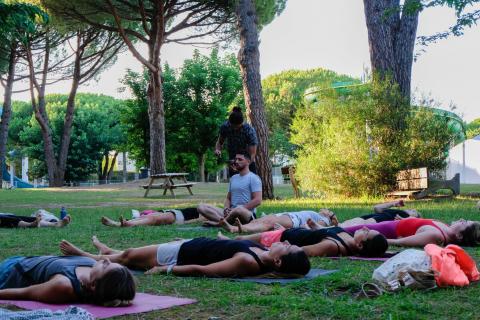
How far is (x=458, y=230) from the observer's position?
6.20 meters

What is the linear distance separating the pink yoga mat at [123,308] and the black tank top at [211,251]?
838mm

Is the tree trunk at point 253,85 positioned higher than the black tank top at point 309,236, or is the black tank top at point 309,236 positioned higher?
the tree trunk at point 253,85

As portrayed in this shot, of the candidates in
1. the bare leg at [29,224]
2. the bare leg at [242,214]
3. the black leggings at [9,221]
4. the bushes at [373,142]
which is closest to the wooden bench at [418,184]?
the bushes at [373,142]

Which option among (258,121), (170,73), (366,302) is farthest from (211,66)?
(366,302)

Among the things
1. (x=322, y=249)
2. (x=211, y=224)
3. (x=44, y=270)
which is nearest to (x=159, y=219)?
(x=211, y=224)

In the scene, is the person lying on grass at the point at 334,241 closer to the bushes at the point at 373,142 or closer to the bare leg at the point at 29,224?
the bare leg at the point at 29,224

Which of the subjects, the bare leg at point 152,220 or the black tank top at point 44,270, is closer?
the black tank top at point 44,270

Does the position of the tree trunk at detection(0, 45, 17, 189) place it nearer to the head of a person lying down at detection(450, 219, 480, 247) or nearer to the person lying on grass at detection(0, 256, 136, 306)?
the head of a person lying down at detection(450, 219, 480, 247)

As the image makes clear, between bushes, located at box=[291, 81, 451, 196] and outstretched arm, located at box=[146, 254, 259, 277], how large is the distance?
950 centimetres

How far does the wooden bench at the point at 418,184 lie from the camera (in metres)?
13.0

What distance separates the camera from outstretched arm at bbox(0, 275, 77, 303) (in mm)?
3760

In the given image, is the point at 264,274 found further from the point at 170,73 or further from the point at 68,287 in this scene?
the point at 170,73

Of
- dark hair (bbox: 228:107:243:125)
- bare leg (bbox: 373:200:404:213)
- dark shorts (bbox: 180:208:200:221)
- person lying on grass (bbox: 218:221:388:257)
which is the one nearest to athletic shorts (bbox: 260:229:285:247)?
person lying on grass (bbox: 218:221:388:257)

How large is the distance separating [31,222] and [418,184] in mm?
7645
